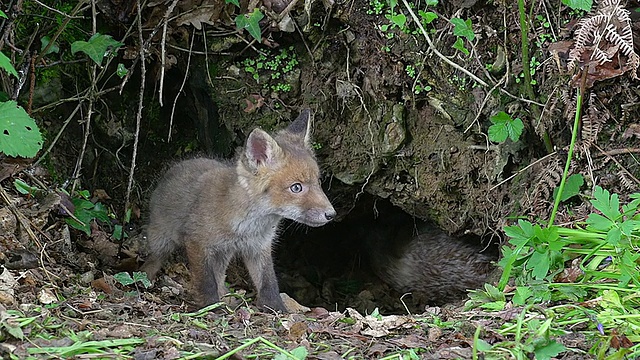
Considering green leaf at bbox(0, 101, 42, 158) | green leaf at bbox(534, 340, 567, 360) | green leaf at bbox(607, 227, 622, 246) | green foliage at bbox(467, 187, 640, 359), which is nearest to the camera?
green leaf at bbox(534, 340, 567, 360)

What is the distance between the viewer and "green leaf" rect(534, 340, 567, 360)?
315cm

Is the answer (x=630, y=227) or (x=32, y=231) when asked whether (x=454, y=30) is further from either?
(x=32, y=231)

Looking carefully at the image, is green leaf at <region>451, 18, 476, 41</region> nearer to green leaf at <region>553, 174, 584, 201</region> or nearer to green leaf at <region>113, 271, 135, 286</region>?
green leaf at <region>553, 174, 584, 201</region>

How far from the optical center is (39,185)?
510 centimetres

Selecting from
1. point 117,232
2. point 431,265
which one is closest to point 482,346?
point 117,232

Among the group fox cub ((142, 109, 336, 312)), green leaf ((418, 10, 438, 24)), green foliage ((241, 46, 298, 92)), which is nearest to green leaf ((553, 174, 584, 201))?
green leaf ((418, 10, 438, 24))

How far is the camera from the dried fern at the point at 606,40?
4645 mm

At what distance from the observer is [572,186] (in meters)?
4.97

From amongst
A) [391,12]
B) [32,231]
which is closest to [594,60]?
[391,12]

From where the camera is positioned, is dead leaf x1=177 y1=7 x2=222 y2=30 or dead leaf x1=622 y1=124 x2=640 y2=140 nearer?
dead leaf x1=622 y1=124 x2=640 y2=140

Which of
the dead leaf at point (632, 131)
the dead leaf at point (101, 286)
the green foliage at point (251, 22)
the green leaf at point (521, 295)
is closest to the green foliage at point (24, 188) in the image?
the dead leaf at point (101, 286)

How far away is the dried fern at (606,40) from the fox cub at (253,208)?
2.00 m

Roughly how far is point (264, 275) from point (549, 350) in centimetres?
269

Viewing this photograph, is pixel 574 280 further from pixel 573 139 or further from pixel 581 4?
pixel 581 4
